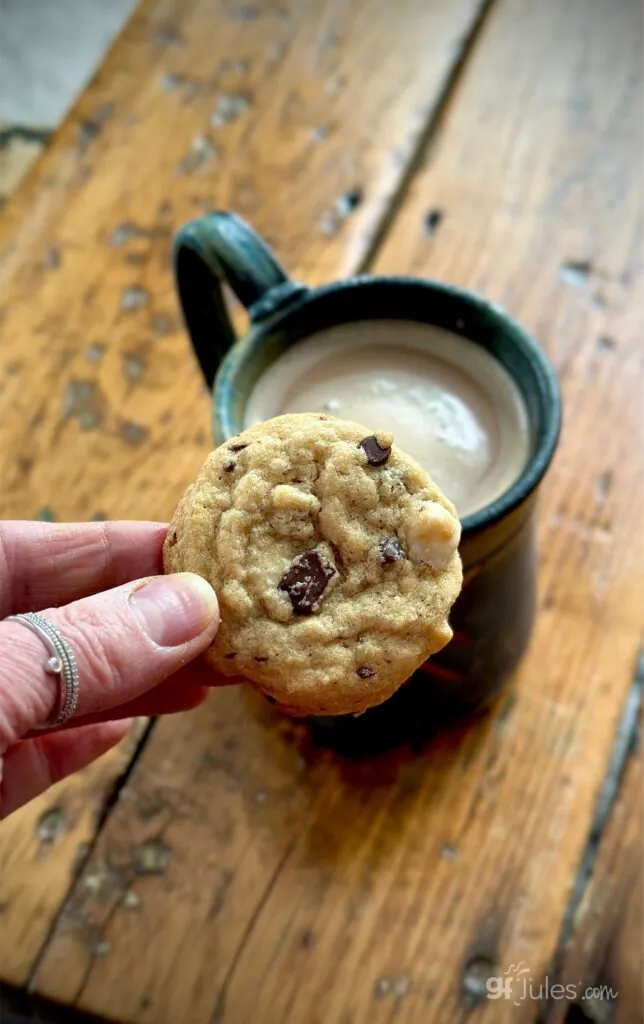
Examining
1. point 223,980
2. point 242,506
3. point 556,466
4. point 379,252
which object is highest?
point 242,506

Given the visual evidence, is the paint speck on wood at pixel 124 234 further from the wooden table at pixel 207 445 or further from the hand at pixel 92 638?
the hand at pixel 92 638

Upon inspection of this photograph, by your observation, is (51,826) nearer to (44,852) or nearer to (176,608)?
(44,852)

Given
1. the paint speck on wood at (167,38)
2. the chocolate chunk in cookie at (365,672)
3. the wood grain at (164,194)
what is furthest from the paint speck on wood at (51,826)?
the paint speck on wood at (167,38)

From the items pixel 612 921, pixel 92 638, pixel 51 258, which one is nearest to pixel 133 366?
pixel 51 258

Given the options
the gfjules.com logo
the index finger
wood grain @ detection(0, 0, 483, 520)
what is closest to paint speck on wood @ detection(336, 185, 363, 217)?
wood grain @ detection(0, 0, 483, 520)

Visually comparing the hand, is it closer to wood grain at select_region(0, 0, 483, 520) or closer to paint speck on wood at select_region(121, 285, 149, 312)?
wood grain at select_region(0, 0, 483, 520)

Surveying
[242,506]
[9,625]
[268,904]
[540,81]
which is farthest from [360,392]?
[540,81]

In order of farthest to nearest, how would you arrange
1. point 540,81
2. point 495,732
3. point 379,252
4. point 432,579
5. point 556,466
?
point 540,81 < point 379,252 < point 556,466 < point 495,732 < point 432,579

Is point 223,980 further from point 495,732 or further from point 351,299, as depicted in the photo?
point 351,299
